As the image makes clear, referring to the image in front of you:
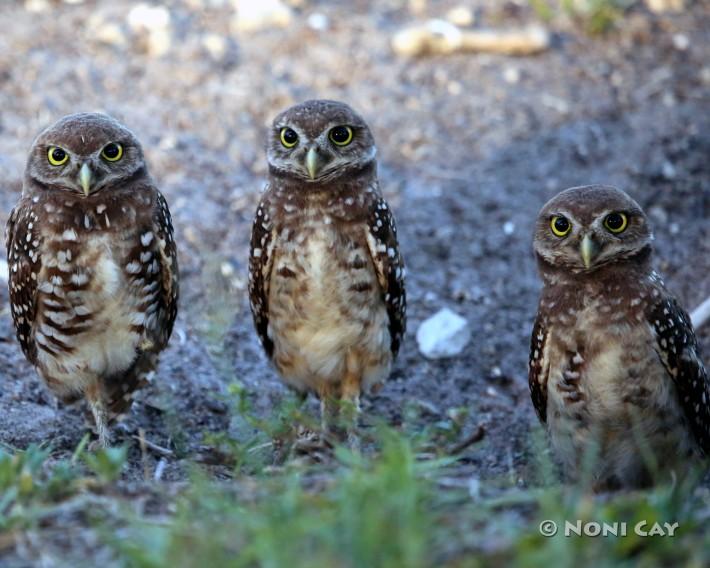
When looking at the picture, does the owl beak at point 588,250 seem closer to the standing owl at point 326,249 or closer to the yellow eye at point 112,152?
the standing owl at point 326,249

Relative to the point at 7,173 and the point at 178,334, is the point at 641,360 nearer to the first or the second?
the point at 178,334

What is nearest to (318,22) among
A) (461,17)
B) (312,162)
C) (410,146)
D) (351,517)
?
(461,17)

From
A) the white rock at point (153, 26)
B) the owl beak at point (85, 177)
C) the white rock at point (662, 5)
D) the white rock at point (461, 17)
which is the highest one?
the white rock at point (662, 5)

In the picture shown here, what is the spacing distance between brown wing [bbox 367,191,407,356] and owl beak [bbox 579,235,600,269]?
2.84 feet

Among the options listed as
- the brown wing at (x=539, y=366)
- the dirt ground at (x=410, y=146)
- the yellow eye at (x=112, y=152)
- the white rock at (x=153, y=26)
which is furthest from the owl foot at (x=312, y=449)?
the white rock at (x=153, y=26)

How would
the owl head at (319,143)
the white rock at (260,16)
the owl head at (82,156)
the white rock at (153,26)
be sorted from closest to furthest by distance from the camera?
1. the owl head at (82,156)
2. the owl head at (319,143)
3. the white rock at (153,26)
4. the white rock at (260,16)

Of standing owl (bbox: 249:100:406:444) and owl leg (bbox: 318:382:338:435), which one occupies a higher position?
standing owl (bbox: 249:100:406:444)

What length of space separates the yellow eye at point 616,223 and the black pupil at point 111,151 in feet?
6.74

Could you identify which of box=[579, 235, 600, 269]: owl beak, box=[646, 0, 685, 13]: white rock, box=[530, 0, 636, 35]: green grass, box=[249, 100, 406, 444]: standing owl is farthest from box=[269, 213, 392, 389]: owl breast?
box=[646, 0, 685, 13]: white rock

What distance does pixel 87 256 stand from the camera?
4.71 m

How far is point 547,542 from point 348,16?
6033 millimetres

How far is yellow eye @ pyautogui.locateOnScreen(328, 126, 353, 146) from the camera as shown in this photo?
4969 mm

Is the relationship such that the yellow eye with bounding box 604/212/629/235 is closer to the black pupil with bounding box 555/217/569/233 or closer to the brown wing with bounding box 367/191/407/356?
the black pupil with bounding box 555/217/569/233

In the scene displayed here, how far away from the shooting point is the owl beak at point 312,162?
487 cm
